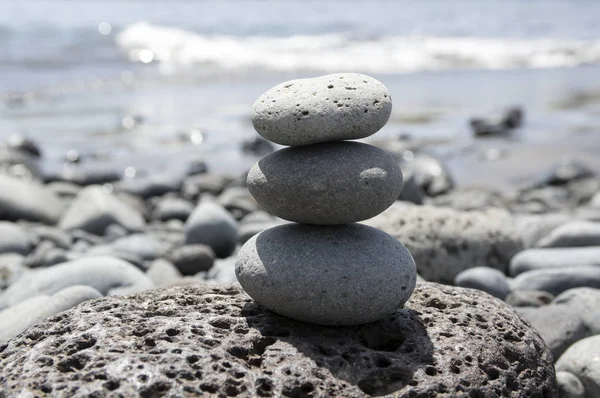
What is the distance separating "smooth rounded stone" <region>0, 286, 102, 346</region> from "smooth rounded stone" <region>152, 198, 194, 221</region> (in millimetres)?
4292

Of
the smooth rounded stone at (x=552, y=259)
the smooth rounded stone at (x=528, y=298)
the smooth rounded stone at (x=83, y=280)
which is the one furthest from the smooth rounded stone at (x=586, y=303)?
the smooth rounded stone at (x=83, y=280)

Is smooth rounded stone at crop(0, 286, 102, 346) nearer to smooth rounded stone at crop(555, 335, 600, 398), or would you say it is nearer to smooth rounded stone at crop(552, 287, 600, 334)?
smooth rounded stone at crop(555, 335, 600, 398)

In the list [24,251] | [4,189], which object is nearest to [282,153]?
[24,251]

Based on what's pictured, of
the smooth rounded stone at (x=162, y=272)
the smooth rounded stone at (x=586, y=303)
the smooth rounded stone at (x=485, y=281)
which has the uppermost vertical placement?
the smooth rounded stone at (x=586, y=303)

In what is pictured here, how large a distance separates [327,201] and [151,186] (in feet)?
22.8

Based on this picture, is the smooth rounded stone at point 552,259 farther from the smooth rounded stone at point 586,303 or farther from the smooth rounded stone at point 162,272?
the smooth rounded stone at point 162,272

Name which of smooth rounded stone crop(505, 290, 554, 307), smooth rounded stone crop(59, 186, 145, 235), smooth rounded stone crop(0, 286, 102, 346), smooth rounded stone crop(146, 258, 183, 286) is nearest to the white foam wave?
smooth rounded stone crop(59, 186, 145, 235)

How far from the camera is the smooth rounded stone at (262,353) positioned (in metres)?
2.62

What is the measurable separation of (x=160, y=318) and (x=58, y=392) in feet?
1.97

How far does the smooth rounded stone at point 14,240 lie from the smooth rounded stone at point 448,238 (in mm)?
3474

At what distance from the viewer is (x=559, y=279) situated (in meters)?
5.39

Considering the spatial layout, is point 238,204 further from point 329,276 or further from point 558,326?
point 329,276

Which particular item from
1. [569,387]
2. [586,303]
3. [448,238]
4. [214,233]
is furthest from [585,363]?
[214,233]

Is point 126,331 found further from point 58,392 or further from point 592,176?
point 592,176
